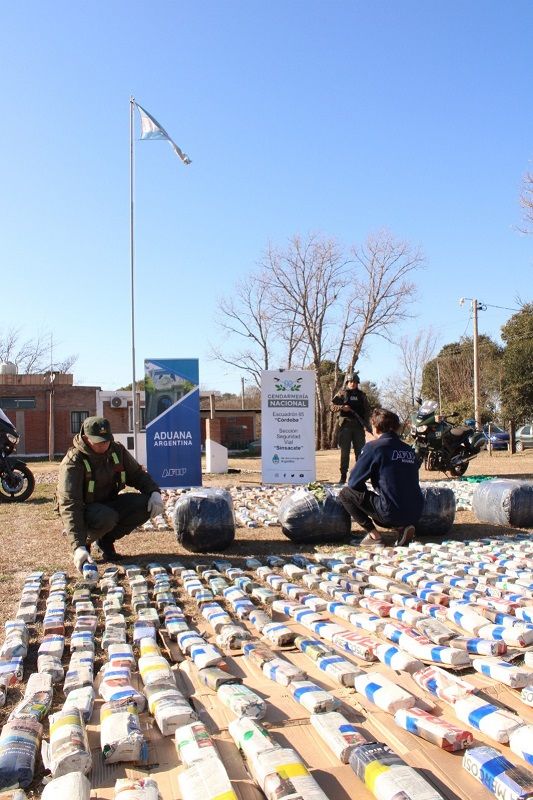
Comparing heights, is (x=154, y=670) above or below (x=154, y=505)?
below

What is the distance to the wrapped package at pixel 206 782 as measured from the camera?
175 cm

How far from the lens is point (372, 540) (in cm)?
568

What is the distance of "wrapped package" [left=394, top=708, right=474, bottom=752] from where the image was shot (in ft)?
6.70

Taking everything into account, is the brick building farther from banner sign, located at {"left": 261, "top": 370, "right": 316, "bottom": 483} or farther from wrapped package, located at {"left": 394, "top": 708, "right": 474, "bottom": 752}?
wrapped package, located at {"left": 394, "top": 708, "right": 474, "bottom": 752}

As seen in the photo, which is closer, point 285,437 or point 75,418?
point 285,437

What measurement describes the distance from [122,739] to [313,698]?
678mm

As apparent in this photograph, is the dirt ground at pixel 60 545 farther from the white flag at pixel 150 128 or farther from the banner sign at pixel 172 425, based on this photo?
the white flag at pixel 150 128

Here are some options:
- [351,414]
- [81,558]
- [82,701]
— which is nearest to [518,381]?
[351,414]

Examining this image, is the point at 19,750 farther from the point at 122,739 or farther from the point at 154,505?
the point at 154,505

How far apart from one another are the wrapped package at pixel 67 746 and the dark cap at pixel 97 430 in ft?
9.73

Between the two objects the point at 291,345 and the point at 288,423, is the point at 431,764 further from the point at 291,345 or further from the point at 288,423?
the point at 291,345

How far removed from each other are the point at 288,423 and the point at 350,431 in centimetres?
105

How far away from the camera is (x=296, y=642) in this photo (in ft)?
10.3

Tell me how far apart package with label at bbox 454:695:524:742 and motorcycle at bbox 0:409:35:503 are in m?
8.22
